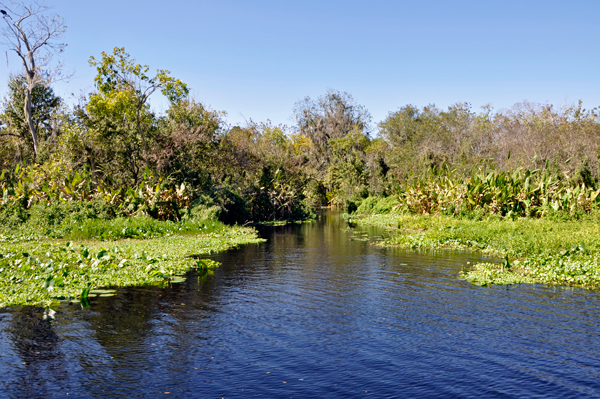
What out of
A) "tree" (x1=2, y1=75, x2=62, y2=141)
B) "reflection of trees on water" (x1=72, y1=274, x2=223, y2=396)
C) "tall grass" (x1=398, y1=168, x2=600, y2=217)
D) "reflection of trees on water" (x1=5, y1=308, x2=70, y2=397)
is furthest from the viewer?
"tree" (x1=2, y1=75, x2=62, y2=141)

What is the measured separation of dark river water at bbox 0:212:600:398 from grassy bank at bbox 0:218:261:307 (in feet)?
2.94

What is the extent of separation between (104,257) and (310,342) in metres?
8.34

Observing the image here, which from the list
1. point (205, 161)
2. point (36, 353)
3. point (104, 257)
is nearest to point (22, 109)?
point (205, 161)

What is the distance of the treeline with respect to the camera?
1035 inches

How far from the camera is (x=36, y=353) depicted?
8344 mm

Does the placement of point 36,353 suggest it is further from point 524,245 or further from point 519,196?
point 519,196

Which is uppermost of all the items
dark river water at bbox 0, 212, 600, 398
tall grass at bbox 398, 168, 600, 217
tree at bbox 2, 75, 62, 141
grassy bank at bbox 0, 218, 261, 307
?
tree at bbox 2, 75, 62, 141

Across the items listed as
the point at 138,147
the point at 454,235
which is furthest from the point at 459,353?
the point at 138,147

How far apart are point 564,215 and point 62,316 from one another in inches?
846

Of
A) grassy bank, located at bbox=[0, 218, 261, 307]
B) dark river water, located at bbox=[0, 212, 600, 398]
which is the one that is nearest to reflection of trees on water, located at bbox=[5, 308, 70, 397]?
dark river water, located at bbox=[0, 212, 600, 398]

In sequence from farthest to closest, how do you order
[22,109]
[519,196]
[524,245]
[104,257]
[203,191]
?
1. [22,109]
2. [203,191]
3. [519,196]
4. [524,245]
5. [104,257]

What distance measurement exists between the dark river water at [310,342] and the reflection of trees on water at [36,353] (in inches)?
1.1

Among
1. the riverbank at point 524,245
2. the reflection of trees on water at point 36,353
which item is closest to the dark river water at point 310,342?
the reflection of trees on water at point 36,353

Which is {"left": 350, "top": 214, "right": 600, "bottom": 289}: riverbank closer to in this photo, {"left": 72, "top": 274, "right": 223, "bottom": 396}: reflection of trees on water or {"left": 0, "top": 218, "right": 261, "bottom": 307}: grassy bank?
{"left": 72, "top": 274, "right": 223, "bottom": 396}: reflection of trees on water
